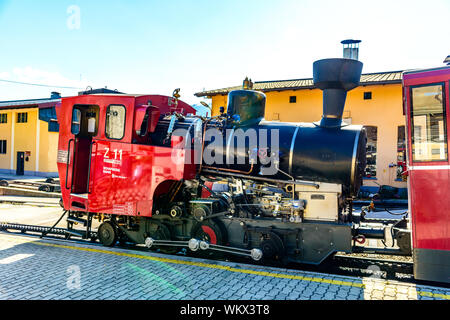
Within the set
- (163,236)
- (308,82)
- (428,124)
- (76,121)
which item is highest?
(308,82)

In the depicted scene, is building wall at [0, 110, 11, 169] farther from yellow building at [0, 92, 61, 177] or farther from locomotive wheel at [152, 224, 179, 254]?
locomotive wheel at [152, 224, 179, 254]

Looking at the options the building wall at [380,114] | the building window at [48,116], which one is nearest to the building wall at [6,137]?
the building window at [48,116]

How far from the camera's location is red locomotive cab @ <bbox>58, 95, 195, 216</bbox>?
21.2 feet

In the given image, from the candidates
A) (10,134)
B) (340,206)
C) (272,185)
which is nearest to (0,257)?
(272,185)

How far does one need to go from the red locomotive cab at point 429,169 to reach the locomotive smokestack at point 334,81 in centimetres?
119

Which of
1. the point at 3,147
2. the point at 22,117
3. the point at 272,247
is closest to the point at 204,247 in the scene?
the point at 272,247

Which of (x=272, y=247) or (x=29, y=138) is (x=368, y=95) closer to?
(x=272, y=247)

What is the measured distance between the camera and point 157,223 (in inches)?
271

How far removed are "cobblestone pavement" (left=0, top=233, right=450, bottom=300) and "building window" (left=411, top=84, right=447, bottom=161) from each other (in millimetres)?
2026

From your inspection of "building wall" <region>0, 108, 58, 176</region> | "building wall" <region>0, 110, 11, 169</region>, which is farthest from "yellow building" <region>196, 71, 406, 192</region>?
"building wall" <region>0, 110, 11, 169</region>

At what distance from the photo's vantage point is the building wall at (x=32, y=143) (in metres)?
28.9

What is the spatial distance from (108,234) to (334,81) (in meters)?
5.79

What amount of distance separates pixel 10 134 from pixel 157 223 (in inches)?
1212

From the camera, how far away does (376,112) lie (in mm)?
17234
